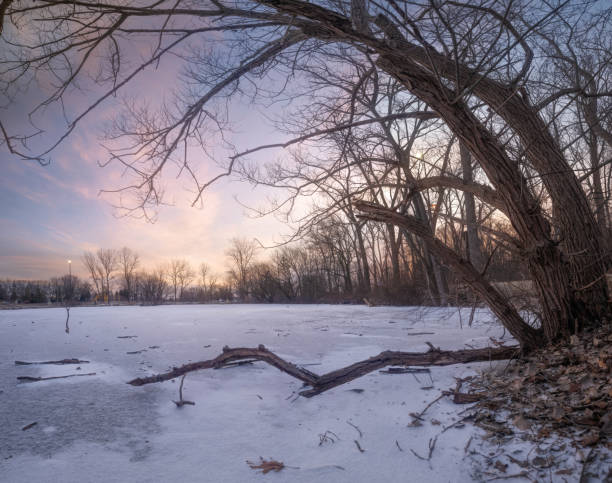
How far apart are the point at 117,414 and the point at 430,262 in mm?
13852

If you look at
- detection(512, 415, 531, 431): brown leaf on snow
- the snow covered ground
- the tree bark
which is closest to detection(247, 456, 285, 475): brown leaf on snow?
the snow covered ground

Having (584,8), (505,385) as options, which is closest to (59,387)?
(505,385)

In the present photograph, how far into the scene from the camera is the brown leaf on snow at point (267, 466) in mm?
2166

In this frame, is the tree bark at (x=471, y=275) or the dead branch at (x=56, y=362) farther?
the dead branch at (x=56, y=362)

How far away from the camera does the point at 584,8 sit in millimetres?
3326

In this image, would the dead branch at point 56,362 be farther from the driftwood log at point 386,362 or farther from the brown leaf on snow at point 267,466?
the brown leaf on snow at point 267,466

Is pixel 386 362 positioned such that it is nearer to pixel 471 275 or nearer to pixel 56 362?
pixel 471 275

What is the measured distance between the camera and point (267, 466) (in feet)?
7.22

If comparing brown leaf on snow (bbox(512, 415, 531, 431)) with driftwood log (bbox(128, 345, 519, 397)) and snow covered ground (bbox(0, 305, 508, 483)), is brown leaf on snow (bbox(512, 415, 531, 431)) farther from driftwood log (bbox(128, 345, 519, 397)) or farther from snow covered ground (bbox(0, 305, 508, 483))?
driftwood log (bbox(128, 345, 519, 397))

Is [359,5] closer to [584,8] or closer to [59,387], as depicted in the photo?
[584,8]

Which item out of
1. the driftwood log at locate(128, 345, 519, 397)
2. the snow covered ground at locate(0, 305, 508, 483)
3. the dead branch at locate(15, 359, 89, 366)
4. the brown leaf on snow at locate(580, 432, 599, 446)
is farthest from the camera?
the dead branch at locate(15, 359, 89, 366)

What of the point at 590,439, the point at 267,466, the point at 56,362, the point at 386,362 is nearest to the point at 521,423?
the point at 590,439

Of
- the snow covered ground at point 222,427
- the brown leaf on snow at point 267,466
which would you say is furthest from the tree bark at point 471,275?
the brown leaf on snow at point 267,466

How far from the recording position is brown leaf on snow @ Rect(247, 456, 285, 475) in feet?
7.11
